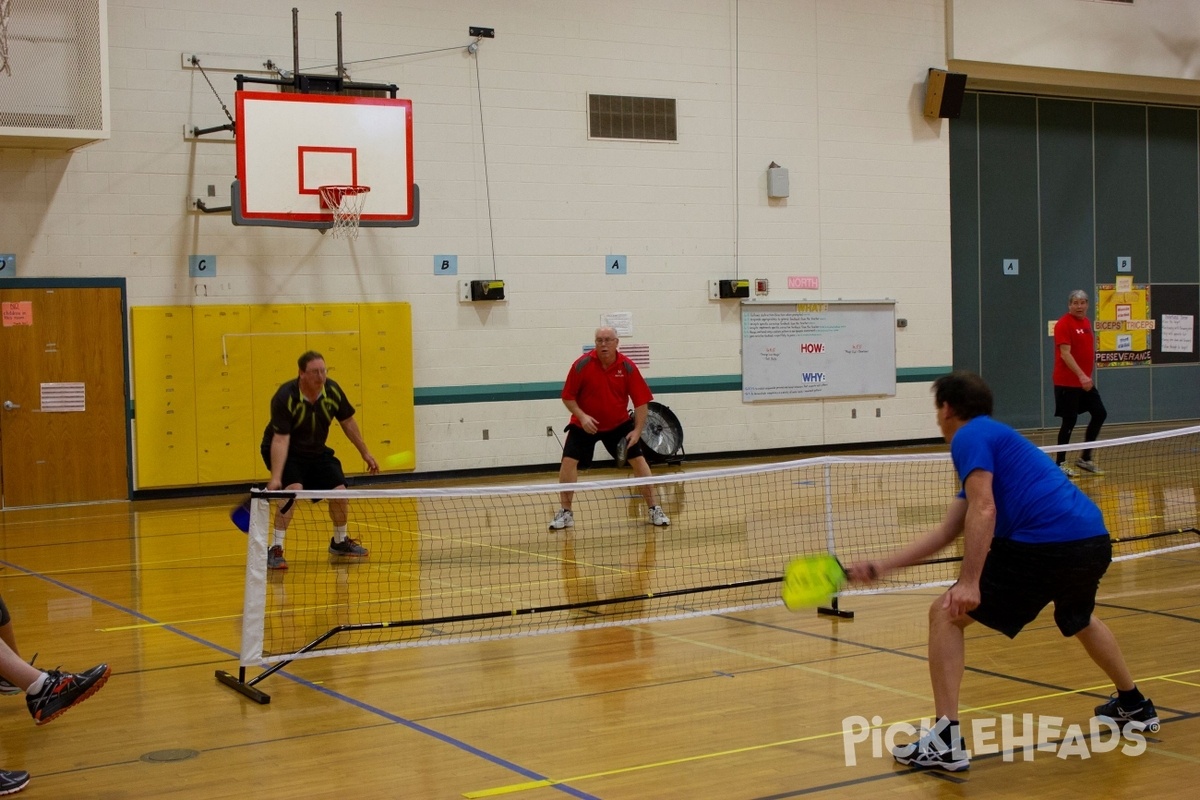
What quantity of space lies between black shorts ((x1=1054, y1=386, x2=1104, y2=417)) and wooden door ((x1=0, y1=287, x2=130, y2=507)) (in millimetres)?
12314

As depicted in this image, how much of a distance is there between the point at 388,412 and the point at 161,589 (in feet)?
25.6

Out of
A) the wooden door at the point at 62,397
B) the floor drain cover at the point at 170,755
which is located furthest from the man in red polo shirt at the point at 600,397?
the wooden door at the point at 62,397

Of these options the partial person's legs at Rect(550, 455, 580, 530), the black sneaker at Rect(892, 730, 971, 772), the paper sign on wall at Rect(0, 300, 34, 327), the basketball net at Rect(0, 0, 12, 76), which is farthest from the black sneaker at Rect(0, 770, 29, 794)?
the paper sign on wall at Rect(0, 300, 34, 327)

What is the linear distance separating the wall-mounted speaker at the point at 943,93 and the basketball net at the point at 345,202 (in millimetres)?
10780

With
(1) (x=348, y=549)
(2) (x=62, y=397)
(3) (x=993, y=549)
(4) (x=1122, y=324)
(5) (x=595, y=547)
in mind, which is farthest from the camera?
(4) (x=1122, y=324)

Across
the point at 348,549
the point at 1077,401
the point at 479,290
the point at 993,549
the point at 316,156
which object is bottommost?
the point at 348,549

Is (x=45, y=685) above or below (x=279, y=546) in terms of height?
above

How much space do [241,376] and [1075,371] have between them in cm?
1100

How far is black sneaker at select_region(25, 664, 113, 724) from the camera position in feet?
18.9

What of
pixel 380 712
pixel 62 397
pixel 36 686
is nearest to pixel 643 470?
pixel 380 712

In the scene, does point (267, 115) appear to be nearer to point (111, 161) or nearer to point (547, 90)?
point (111, 161)

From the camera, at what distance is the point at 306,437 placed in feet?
36.4

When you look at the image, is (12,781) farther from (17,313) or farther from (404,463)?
(404,463)

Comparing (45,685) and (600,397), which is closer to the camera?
(45,685)
